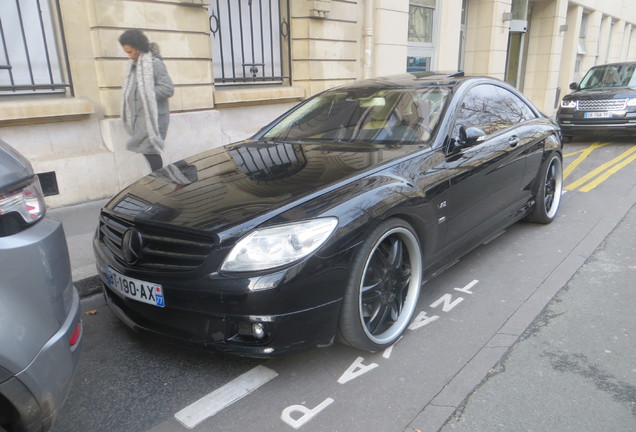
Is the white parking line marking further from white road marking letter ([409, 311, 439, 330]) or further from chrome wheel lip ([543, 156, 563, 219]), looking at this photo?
chrome wheel lip ([543, 156, 563, 219])

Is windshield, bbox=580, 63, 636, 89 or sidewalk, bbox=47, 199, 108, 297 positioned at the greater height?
windshield, bbox=580, 63, 636, 89

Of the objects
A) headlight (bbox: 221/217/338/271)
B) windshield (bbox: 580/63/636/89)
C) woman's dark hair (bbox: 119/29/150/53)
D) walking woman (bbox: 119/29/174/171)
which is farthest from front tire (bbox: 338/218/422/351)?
windshield (bbox: 580/63/636/89)

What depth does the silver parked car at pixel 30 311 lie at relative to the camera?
5.09ft

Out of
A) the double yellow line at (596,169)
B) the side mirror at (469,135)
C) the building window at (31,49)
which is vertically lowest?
the double yellow line at (596,169)

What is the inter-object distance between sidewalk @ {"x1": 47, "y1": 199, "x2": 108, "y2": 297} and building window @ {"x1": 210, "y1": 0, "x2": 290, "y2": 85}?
3.10 meters

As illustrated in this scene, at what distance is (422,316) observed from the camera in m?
3.22

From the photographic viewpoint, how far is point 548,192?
16.6 ft

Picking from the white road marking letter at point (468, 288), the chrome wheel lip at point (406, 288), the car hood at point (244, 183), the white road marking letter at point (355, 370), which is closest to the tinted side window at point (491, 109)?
the car hood at point (244, 183)

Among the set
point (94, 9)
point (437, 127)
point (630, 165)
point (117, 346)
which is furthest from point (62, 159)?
point (630, 165)

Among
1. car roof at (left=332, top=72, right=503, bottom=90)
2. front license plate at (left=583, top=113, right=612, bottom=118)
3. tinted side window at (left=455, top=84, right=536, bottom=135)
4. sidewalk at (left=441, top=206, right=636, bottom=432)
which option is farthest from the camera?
front license plate at (left=583, top=113, right=612, bottom=118)

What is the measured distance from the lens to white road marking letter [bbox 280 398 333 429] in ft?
7.37

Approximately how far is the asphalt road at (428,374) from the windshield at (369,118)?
121 centimetres

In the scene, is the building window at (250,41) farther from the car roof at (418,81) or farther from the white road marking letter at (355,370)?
the white road marking letter at (355,370)

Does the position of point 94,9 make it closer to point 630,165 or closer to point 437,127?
point 437,127
